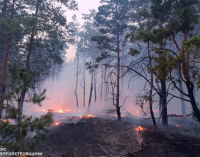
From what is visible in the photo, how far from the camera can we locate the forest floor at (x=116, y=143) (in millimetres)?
7062

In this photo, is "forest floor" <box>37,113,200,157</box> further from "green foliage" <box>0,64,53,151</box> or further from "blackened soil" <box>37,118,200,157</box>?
"green foliage" <box>0,64,53,151</box>

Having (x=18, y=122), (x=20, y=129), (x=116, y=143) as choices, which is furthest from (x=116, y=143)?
(x=18, y=122)

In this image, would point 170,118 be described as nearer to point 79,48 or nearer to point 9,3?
point 9,3

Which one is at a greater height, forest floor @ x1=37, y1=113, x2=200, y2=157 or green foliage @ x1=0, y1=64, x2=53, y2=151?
green foliage @ x1=0, y1=64, x2=53, y2=151

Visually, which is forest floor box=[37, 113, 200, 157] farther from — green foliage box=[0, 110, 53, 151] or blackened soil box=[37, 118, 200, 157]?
green foliage box=[0, 110, 53, 151]

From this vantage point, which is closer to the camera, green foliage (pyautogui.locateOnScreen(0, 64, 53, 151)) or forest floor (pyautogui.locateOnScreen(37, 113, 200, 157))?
green foliage (pyautogui.locateOnScreen(0, 64, 53, 151))

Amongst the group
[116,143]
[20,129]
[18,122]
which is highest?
[18,122]

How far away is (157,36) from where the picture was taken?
326 inches

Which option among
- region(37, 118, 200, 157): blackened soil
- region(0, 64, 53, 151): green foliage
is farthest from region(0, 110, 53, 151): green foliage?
region(37, 118, 200, 157): blackened soil

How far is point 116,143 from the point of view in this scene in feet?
27.7

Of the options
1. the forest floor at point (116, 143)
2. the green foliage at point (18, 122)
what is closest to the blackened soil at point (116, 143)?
the forest floor at point (116, 143)

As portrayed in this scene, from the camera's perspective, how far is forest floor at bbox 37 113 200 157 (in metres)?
7.06

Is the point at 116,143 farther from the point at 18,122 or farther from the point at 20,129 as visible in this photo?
the point at 18,122

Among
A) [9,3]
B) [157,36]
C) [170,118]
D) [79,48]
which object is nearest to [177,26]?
[157,36]
